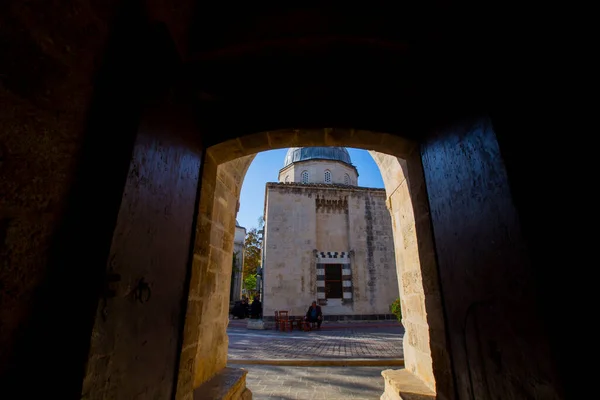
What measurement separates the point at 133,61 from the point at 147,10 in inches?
10.2

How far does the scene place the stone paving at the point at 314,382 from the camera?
144 inches

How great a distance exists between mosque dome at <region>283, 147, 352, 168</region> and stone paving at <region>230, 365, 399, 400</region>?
628 inches

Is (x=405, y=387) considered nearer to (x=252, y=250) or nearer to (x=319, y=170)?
(x=319, y=170)

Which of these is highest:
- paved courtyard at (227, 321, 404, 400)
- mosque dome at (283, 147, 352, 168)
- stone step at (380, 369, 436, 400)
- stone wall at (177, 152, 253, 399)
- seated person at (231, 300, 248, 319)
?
mosque dome at (283, 147, 352, 168)

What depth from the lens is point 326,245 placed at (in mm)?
15289

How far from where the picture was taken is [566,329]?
911 millimetres

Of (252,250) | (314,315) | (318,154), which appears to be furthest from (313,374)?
(252,250)

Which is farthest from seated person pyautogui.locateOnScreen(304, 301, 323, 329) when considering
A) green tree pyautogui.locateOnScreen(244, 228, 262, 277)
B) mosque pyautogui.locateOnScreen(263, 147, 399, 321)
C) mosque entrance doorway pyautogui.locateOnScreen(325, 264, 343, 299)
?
green tree pyautogui.locateOnScreen(244, 228, 262, 277)

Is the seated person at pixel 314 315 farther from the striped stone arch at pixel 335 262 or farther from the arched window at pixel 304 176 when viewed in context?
the arched window at pixel 304 176

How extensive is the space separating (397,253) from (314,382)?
2.67m

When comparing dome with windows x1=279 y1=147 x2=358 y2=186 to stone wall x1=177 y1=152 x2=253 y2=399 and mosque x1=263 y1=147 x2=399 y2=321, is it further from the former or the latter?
stone wall x1=177 y1=152 x2=253 y2=399

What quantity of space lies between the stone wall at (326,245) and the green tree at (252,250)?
10.2 meters

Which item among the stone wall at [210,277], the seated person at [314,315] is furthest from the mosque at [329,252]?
the stone wall at [210,277]

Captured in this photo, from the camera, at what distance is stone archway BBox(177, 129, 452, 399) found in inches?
71.8
